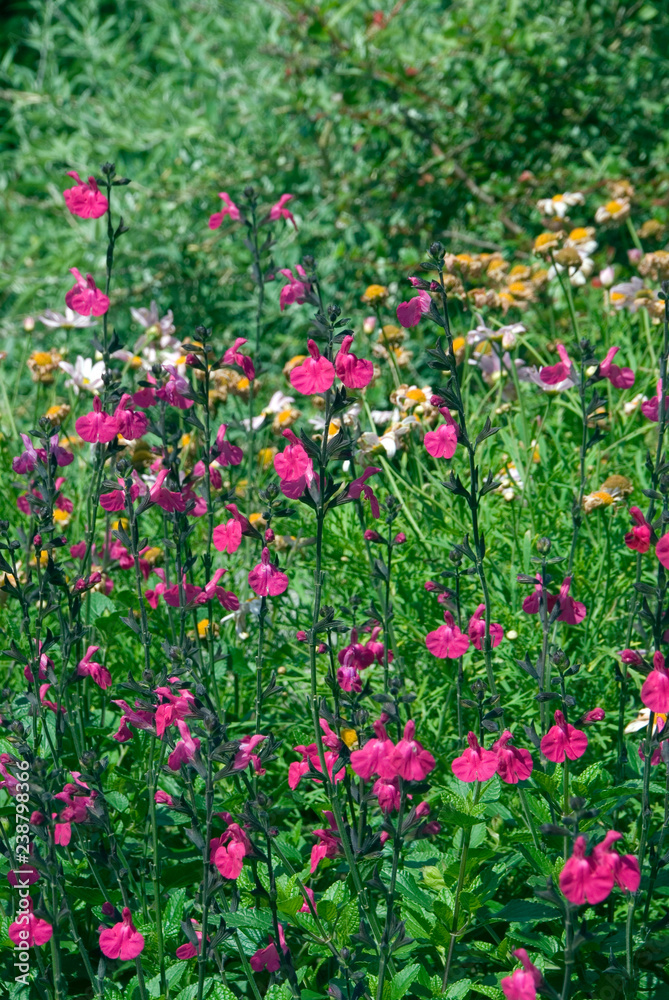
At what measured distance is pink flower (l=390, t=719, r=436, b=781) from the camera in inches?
50.2

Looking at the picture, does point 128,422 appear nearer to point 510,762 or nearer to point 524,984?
point 510,762

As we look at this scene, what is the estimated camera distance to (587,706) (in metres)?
2.20

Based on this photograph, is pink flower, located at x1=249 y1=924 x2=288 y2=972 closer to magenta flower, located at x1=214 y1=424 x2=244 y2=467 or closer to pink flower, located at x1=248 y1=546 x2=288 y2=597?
pink flower, located at x1=248 y1=546 x2=288 y2=597

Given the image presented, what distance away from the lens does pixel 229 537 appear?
1742 mm

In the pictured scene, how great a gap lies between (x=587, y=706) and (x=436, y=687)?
395mm

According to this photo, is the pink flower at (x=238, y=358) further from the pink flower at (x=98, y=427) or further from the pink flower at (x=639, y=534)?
the pink flower at (x=639, y=534)

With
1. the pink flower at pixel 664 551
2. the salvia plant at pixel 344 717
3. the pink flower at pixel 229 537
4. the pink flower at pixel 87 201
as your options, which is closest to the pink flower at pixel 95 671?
the salvia plant at pixel 344 717

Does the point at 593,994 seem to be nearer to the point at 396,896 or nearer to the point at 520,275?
the point at 396,896

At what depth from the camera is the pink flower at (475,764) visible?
1.44 meters

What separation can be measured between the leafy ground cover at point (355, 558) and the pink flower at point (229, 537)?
0.01m

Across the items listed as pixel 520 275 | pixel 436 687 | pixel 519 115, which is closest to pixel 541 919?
pixel 436 687

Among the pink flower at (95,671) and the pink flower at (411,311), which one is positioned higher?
the pink flower at (411,311)

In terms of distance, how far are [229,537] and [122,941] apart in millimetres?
685

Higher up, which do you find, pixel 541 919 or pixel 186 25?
pixel 186 25
